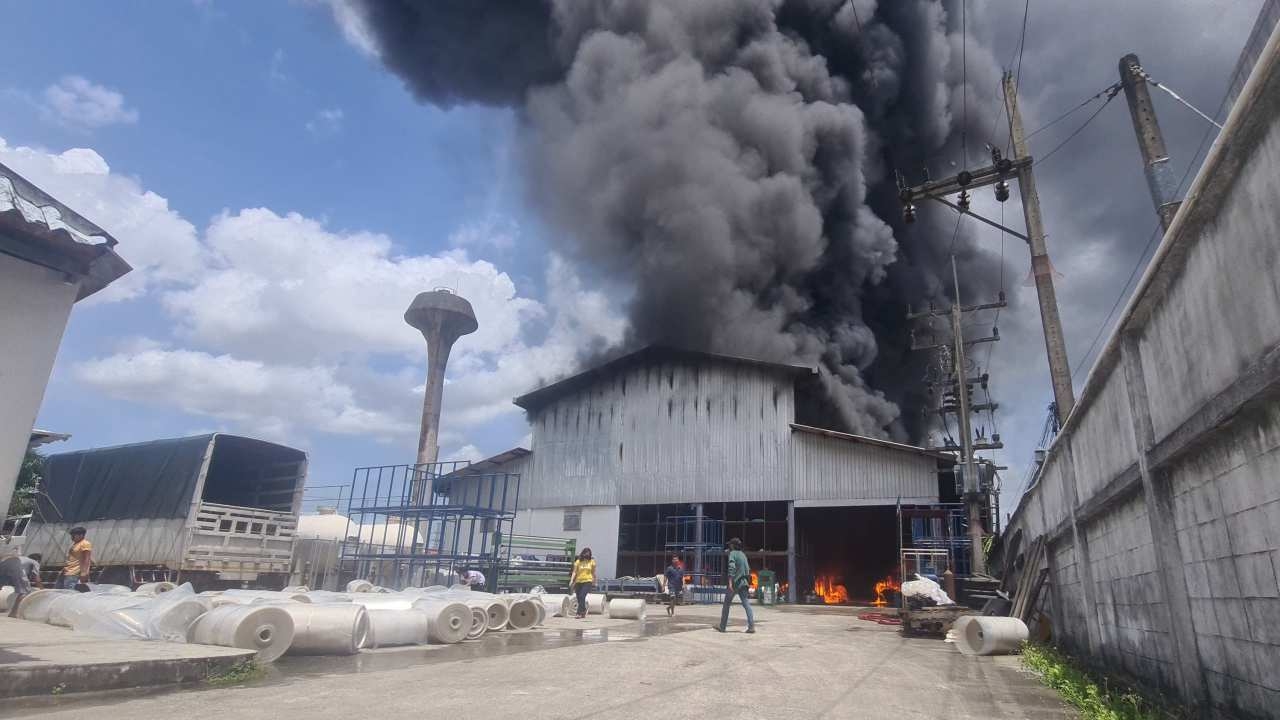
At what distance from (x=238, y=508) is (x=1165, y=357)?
663 inches

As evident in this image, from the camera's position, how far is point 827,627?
13609 mm

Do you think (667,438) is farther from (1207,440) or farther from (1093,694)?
(1207,440)

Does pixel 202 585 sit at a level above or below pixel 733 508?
below

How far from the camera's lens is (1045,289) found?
11.9 metres

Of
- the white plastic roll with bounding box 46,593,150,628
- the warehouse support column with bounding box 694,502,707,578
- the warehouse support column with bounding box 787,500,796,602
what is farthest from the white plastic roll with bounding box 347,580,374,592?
the warehouse support column with bounding box 787,500,796,602

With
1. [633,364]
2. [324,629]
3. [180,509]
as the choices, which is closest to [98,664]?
[324,629]

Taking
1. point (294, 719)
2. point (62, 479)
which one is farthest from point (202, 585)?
point (294, 719)

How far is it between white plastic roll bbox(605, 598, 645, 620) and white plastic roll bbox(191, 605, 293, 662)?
25.9 feet

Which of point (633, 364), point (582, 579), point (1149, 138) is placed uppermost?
point (633, 364)

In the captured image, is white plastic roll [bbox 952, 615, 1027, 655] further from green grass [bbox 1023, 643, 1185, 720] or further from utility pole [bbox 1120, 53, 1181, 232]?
utility pole [bbox 1120, 53, 1181, 232]

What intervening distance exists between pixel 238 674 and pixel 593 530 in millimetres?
20664

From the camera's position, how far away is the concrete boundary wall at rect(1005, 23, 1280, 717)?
10.4ft

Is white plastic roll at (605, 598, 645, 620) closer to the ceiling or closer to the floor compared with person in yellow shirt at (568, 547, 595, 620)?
closer to the floor

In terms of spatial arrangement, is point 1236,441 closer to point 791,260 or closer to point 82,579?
point 82,579
